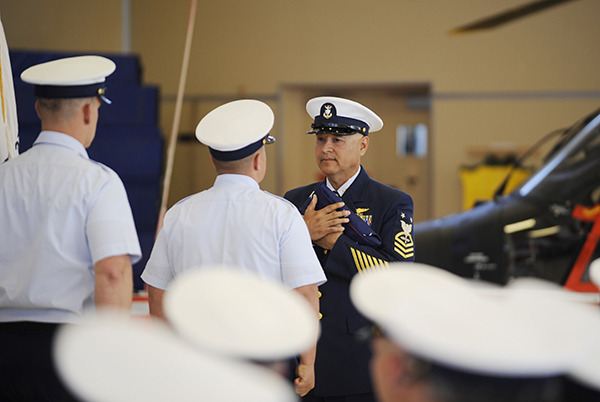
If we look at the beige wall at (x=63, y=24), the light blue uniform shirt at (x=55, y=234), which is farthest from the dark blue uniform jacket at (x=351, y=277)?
the beige wall at (x=63, y=24)

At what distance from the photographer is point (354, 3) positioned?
8648mm

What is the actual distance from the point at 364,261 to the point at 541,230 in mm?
2460

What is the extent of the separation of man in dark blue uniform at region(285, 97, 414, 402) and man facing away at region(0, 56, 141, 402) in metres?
0.70

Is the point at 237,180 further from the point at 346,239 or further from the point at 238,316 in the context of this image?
the point at 238,316

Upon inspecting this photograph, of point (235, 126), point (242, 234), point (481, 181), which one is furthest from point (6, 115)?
point (481, 181)

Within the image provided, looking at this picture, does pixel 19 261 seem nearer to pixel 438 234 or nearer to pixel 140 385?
pixel 140 385

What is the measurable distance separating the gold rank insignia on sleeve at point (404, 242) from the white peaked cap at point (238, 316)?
156 centimetres

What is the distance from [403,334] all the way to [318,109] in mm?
1890

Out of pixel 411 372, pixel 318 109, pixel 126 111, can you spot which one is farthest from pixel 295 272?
pixel 126 111

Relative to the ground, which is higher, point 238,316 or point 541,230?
point 238,316

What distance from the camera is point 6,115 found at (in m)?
2.83

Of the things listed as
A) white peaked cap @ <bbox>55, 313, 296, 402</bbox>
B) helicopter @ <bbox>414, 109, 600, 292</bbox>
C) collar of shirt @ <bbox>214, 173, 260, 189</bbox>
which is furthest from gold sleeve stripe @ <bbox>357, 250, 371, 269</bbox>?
helicopter @ <bbox>414, 109, 600, 292</bbox>

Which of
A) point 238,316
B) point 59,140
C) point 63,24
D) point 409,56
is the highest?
point 63,24

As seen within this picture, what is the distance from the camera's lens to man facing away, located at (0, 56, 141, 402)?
1.93 meters
